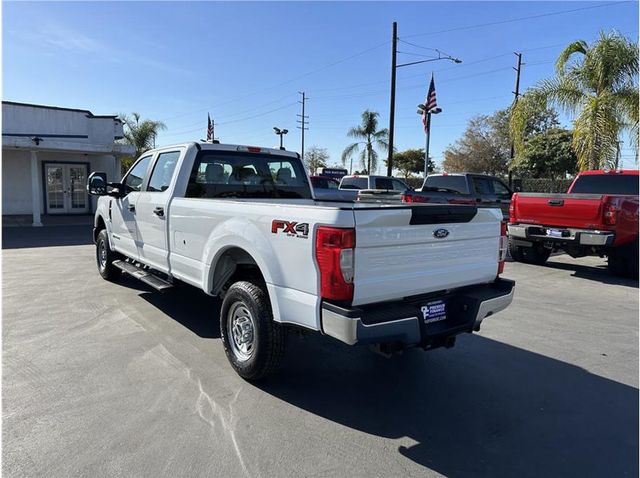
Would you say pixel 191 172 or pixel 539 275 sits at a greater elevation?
pixel 191 172

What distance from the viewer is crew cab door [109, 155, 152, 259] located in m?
6.17

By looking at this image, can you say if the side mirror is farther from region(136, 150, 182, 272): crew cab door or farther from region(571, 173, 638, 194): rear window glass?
region(571, 173, 638, 194): rear window glass

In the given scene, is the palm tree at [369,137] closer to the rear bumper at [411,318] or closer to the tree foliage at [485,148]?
the tree foliage at [485,148]

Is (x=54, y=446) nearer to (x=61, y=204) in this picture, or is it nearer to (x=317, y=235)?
(x=317, y=235)

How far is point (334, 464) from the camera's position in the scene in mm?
2910

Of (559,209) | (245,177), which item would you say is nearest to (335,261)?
(245,177)

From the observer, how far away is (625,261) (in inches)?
344

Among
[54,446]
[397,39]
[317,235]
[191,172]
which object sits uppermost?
[397,39]

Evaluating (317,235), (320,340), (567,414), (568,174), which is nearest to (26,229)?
(320,340)

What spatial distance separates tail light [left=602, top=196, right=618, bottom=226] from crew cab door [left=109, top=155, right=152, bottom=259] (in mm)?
7590

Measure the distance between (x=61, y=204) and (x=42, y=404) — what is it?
19051mm

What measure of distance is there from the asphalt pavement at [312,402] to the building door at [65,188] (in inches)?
617

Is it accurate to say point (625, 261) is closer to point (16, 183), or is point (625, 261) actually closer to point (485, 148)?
point (16, 183)

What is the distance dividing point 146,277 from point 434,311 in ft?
11.8
